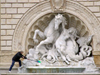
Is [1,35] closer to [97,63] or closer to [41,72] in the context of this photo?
[41,72]

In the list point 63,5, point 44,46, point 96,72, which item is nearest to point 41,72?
point 44,46

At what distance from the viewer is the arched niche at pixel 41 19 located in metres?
12.3

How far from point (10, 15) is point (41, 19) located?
1.39 meters

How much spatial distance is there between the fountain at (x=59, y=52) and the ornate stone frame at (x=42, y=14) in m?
0.43

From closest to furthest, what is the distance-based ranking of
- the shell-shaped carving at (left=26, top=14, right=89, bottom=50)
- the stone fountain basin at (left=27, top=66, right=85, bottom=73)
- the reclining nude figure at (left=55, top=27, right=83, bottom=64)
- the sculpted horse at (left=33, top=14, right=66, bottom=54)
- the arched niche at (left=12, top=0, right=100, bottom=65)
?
the stone fountain basin at (left=27, top=66, right=85, bottom=73) < the reclining nude figure at (left=55, top=27, right=83, bottom=64) < the sculpted horse at (left=33, top=14, right=66, bottom=54) < the arched niche at (left=12, top=0, right=100, bottom=65) < the shell-shaped carving at (left=26, top=14, right=89, bottom=50)

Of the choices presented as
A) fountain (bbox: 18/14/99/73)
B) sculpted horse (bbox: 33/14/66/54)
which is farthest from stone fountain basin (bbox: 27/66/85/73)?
sculpted horse (bbox: 33/14/66/54)

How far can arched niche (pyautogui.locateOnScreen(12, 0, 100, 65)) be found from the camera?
12.3 metres

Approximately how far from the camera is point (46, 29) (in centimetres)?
1262

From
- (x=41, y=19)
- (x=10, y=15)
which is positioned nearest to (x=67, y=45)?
(x=41, y=19)

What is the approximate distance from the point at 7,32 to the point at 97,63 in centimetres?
411

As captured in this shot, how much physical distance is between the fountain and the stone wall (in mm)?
1001

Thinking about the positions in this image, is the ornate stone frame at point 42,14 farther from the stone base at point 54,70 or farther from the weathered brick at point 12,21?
the stone base at point 54,70

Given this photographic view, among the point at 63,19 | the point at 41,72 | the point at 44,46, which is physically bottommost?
the point at 41,72

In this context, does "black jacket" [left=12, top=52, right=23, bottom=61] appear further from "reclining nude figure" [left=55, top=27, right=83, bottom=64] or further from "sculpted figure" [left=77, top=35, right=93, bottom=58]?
"sculpted figure" [left=77, top=35, right=93, bottom=58]
